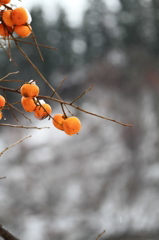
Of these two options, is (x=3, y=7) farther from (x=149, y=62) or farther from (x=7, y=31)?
(x=149, y=62)

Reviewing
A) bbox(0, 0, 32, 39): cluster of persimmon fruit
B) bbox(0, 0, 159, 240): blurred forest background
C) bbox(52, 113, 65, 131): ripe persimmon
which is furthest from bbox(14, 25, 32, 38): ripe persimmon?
bbox(0, 0, 159, 240): blurred forest background

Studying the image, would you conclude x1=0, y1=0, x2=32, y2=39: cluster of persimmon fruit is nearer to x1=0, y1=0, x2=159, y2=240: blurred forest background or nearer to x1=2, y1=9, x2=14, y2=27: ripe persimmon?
x1=2, y1=9, x2=14, y2=27: ripe persimmon

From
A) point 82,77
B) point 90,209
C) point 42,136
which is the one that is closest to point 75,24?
point 82,77

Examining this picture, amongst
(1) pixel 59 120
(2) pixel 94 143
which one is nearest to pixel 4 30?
(1) pixel 59 120

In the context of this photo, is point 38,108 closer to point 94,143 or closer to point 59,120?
point 59,120

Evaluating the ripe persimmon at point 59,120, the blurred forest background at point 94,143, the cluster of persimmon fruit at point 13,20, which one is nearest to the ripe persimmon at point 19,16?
the cluster of persimmon fruit at point 13,20

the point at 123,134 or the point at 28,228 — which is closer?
the point at 28,228
